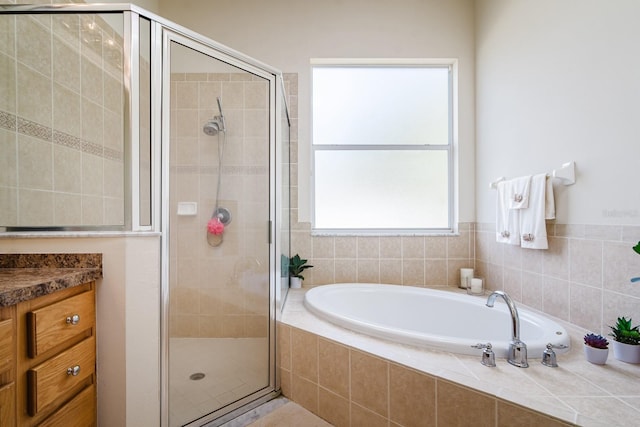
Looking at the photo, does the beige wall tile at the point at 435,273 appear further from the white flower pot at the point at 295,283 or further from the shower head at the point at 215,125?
the shower head at the point at 215,125

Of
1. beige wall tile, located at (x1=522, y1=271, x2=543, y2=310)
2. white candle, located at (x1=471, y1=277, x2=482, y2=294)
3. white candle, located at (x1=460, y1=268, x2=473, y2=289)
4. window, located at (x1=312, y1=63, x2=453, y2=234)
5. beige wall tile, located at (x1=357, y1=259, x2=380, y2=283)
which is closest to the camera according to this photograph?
beige wall tile, located at (x1=522, y1=271, x2=543, y2=310)

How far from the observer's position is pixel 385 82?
2.46m

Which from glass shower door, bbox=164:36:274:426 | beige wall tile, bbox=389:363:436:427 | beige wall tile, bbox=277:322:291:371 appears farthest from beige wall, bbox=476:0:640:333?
glass shower door, bbox=164:36:274:426

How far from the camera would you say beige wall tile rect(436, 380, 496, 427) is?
0.92m

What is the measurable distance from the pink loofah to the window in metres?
1.05

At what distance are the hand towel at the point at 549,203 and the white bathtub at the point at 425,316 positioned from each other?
22.3 inches

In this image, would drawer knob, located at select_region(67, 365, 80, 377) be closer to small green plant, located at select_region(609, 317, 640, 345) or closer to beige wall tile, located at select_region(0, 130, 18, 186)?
beige wall tile, located at select_region(0, 130, 18, 186)

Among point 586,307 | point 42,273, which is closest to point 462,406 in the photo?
point 586,307

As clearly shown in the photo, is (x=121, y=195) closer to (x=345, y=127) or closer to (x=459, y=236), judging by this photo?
(x=345, y=127)

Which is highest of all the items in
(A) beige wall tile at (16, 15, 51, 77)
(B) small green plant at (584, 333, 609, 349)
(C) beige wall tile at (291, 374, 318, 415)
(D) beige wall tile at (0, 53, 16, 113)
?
(A) beige wall tile at (16, 15, 51, 77)

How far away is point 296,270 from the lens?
7.34ft

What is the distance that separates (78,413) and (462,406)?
4.56ft

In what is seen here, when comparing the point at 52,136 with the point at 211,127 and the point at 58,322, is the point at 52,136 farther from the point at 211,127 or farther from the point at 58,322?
the point at 58,322

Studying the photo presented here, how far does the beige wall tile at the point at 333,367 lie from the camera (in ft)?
Result: 4.10
